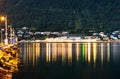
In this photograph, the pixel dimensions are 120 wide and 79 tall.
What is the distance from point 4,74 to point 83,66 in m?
23.2

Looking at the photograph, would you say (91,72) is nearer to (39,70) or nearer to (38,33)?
(39,70)

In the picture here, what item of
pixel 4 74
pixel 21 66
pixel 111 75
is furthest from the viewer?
pixel 21 66

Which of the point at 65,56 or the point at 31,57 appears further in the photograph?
the point at 65,56

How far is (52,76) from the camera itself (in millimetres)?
48125

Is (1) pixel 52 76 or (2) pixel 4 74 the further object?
(1) pixel 52 76

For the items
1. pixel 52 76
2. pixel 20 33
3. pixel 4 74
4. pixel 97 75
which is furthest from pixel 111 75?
pixel 20 33

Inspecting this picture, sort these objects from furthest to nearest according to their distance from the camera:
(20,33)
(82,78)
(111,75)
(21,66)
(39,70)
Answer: (20,33) < (21,66) < (39,70) < (111,75) < (82,78)

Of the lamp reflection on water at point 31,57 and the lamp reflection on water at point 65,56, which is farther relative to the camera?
the lamp reflection on water at point 65,56

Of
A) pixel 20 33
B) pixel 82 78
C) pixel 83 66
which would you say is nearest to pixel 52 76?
pixel 82 78

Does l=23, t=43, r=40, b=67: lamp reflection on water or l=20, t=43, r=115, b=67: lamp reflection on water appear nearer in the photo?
l=23, t=43, r=40, b=67: lamp reflection on water

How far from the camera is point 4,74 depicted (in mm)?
38938

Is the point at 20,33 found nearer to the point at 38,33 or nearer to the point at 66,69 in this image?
the point at 38,33

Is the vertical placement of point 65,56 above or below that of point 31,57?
below

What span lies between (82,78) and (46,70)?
27.1 ft
